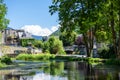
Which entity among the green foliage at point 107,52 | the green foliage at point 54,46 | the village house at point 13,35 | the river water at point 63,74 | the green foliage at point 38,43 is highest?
the village house at point 13,35

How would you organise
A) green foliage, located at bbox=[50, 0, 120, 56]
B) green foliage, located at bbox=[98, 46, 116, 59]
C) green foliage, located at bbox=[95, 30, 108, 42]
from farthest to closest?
1. green foliage, located at bbox=[98, 46, 116, 59]
2. green foliage, located at bbox=[95, 30, 108, 42]
3. green foliage, located at bbox=[50, 0, 120, 56]

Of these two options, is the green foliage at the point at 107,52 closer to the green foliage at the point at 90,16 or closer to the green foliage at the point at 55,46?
the green foliage at the point at 90,16

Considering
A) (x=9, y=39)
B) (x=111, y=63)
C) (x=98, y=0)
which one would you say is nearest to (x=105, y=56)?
(x=111, y=63)

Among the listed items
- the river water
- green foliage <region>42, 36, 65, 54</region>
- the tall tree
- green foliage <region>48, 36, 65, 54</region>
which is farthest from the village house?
the river water

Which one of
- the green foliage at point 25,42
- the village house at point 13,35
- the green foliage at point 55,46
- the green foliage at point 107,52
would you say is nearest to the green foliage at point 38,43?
the green foliage at point 25,42

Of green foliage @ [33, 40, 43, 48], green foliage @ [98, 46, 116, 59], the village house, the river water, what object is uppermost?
the village house

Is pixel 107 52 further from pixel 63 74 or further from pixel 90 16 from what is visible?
pixel 63 74

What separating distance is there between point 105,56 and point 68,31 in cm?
1696

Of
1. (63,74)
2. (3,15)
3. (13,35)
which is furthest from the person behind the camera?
(13,35)

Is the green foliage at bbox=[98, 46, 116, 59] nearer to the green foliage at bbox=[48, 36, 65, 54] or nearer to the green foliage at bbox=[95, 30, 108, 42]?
the green foliage at bbox=[95, 30, 108, 42]

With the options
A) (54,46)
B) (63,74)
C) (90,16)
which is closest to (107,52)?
(90,16)

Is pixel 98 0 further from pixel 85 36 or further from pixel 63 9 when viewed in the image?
pixel 85 36

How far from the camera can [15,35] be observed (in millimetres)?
159250

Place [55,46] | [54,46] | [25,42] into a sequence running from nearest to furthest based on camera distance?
[55,46]
[54,46]
[25,42]
